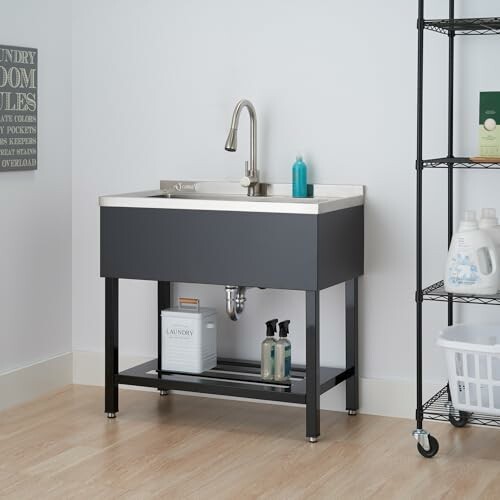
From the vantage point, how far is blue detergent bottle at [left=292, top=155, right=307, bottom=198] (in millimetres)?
3801

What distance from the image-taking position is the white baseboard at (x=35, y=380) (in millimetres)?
3949

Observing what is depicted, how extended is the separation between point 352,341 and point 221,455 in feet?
2.46

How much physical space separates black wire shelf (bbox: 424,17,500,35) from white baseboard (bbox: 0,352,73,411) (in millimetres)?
2033

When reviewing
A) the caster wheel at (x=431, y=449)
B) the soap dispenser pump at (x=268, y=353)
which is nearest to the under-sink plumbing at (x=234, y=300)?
the soap dispenser pump at (x=268, y=353)

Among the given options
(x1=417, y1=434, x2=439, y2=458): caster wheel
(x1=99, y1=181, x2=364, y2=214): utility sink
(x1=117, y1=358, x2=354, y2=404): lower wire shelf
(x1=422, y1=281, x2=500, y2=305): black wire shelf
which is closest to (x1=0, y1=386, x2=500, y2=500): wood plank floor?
(x1=417, y1=434, x2=439, y2=458): caster wheel

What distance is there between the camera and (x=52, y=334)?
13.9 ft

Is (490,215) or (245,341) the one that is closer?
(490,215)

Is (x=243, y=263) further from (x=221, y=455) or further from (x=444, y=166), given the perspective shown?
(x=444, y=166)

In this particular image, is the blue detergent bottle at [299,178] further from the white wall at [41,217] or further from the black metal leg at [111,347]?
the white wall at [41,217]

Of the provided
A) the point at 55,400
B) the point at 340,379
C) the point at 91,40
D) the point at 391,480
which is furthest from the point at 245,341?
the point at 91,40

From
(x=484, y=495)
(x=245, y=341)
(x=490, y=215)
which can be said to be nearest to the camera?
(x=484, y=495)

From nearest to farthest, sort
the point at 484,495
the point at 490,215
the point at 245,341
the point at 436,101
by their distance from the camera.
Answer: the point at 484,495 → the point at 490,215 → the point at 436,101 → the point at 245,341

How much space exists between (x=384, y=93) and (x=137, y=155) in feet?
3.50

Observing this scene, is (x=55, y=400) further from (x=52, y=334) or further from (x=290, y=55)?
(x=290, y=55)
